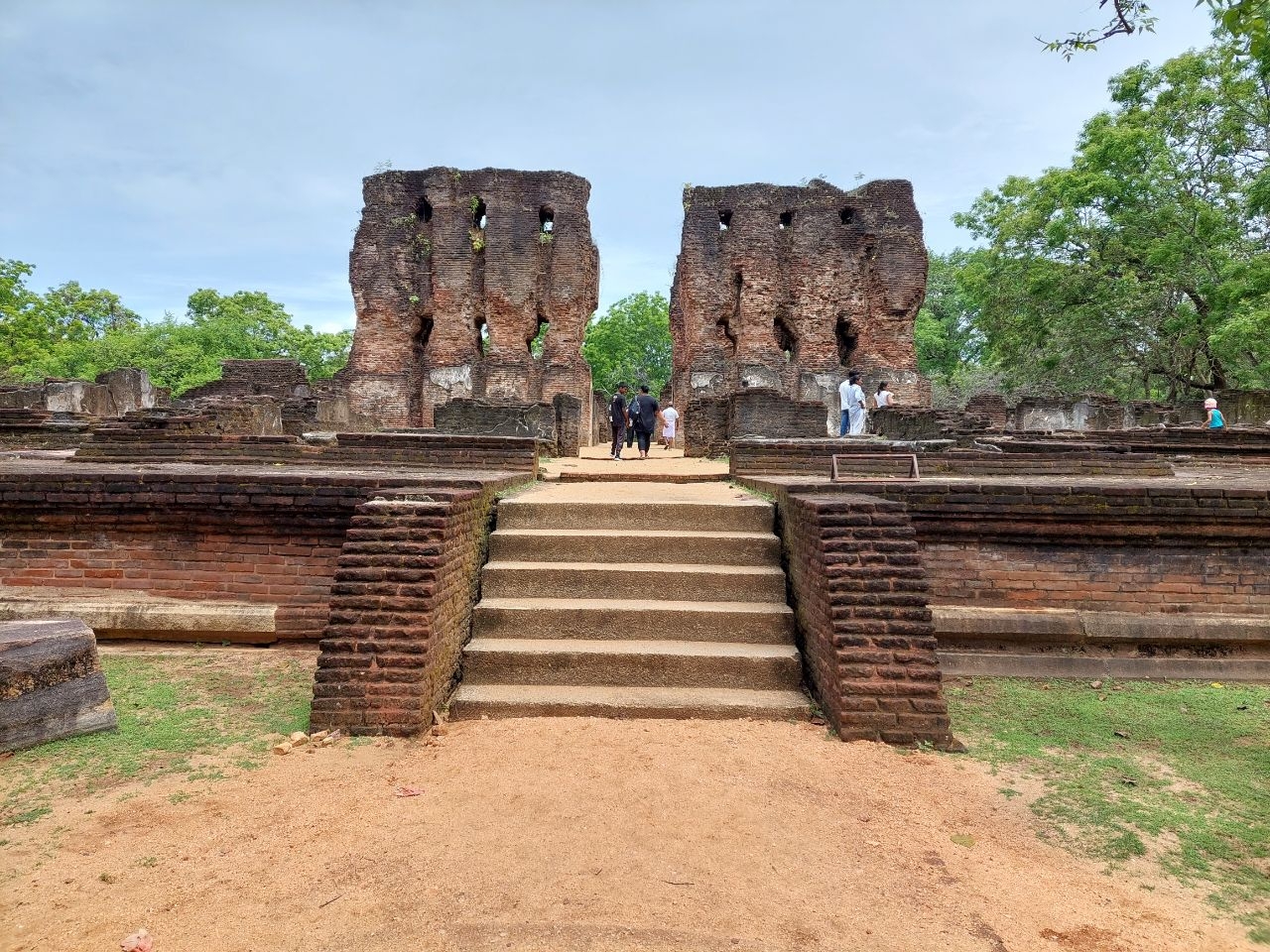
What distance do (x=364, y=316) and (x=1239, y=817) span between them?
75.6 ft

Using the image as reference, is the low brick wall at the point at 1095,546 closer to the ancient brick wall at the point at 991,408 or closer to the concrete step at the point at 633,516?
the concrete step at the point at 633,516

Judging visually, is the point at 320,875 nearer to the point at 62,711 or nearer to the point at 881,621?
the point at 62,711

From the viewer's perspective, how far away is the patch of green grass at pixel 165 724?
290 cm

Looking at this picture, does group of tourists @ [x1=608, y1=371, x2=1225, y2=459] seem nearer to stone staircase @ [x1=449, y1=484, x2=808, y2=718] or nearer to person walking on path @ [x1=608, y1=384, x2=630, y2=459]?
person walking on path @ [x1=608, y1=384, x2=630, y2=459]

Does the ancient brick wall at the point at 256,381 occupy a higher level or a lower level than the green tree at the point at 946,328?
lower

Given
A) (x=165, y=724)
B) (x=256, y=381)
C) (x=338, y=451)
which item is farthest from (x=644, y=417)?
(x=256, y=381)

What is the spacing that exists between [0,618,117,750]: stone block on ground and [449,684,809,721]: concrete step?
167 cm

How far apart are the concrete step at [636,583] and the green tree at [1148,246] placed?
57.5 ft

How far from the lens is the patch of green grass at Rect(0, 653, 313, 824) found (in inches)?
114

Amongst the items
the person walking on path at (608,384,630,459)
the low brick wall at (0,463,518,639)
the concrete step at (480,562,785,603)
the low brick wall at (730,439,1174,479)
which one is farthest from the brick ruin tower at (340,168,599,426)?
the concrete step at (480,562,785,603)

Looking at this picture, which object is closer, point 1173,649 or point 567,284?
point 1173,649

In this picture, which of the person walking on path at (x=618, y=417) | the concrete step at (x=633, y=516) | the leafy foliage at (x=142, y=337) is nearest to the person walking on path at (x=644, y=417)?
the person walking on path at (x=618, y=417)

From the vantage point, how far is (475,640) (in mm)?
4051

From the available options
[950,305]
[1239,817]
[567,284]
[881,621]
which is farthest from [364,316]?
[950,305]
